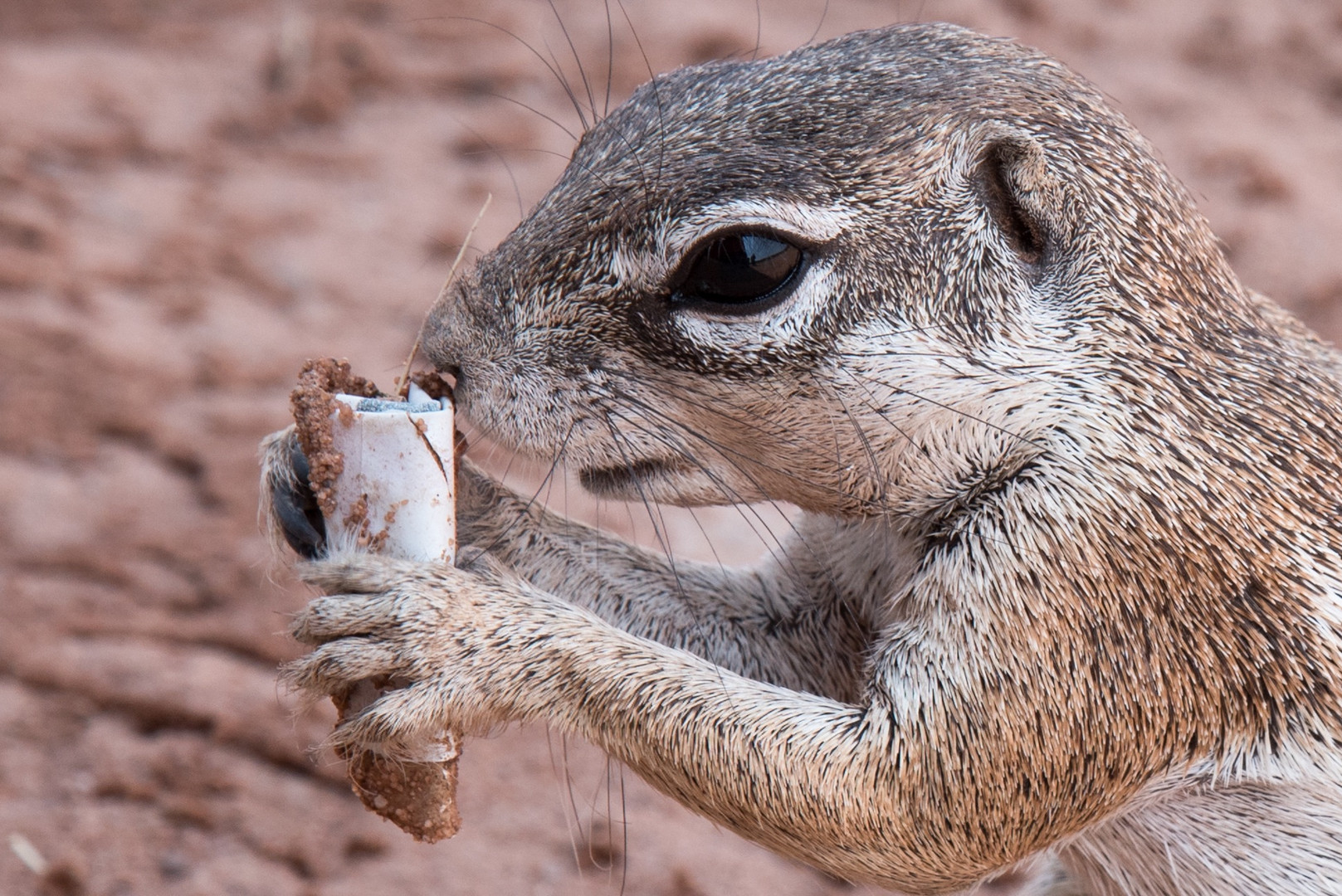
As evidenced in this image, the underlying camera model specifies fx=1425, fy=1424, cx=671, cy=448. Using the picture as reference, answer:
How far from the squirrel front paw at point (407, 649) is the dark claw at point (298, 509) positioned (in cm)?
19

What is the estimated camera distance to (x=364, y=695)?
259cm

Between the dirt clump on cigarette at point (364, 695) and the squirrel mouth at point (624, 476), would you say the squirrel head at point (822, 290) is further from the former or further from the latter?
the dirt clump on cigarette at point (364, 695)

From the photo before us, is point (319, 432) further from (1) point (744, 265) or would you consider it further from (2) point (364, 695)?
(1) point (744, 265)

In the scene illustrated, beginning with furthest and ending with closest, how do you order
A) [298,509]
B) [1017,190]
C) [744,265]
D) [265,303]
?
[265,303] → [298,509] → [1017,190] → [744,265]

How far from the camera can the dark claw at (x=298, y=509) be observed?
8.99 ft

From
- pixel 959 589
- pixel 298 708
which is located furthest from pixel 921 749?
pixel 298 708

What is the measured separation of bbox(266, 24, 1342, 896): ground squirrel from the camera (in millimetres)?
2449

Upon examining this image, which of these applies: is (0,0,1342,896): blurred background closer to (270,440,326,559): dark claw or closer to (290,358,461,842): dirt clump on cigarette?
(270,440,326,559): dark claw

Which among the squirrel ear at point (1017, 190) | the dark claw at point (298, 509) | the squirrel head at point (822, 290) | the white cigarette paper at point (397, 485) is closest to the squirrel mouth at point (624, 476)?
the squirrel head at point (822, 290)

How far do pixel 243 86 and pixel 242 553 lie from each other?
3.21m

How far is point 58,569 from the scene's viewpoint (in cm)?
445

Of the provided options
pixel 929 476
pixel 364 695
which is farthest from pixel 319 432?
pixel 929 476

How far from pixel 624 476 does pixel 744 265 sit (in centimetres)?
46

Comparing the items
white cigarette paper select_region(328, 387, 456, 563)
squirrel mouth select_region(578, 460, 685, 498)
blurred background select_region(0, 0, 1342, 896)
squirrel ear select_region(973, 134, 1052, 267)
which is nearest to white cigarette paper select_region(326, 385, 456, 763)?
white cigarette paper select_region(328, 387, 456, 563)
